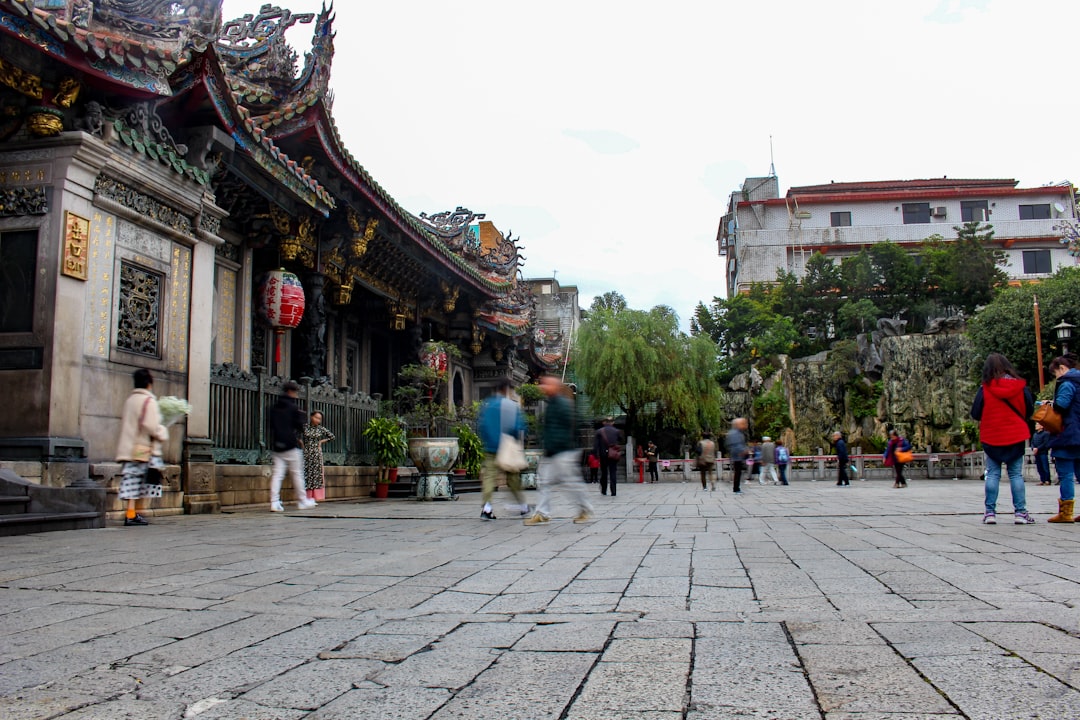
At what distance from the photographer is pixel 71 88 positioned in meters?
7.85

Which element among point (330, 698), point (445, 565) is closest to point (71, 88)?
point (445, 565)

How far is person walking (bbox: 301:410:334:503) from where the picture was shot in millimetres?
11664

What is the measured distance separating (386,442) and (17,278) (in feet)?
24.3

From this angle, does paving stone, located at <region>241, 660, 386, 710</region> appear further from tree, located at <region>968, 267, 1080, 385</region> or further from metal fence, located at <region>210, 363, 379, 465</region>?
tree, located at <region>968, 267, 1080, 385</region>

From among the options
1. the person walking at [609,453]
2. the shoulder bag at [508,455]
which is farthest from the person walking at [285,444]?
the person walking at [609,453]

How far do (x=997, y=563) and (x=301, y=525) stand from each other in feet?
18.6

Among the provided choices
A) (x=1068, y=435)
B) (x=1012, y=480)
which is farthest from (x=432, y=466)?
(x=1068, y=435)

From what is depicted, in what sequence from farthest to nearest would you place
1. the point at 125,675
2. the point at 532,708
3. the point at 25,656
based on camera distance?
the point at 25,656, the point at 125,675, the point at 532,708

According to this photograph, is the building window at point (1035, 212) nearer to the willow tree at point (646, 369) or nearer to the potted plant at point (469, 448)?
the willow tree at point (646, 369)

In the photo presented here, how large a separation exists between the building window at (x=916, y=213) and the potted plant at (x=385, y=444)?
47383mm

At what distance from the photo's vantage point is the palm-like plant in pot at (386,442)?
47.5 feet

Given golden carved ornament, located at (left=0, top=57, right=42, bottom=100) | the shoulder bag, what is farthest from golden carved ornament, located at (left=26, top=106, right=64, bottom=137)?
the shoulder bag

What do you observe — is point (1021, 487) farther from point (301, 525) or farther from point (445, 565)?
point (301, 525)

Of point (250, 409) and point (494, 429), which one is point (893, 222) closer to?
point (250, 409)
